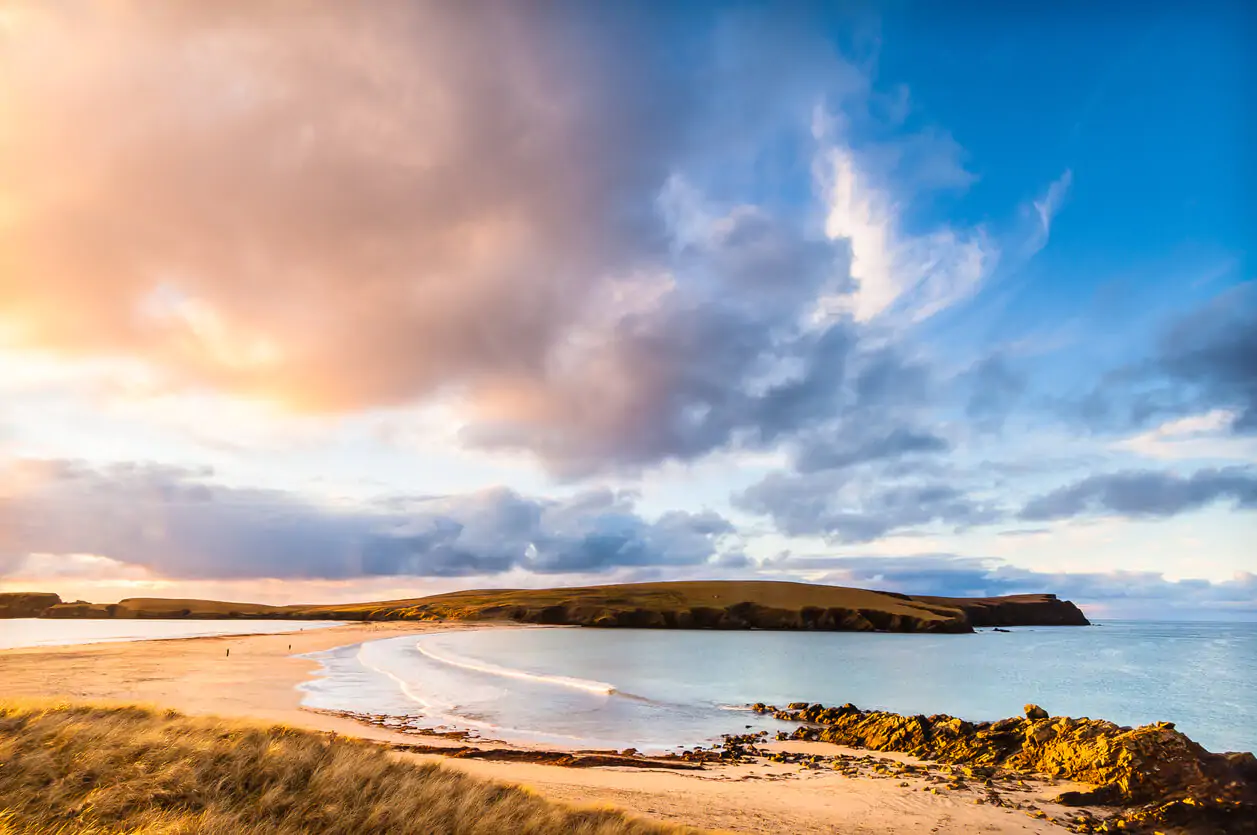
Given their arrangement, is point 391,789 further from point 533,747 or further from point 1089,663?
point 1089,663

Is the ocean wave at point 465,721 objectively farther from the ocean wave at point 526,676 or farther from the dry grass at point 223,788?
the dry grass at point 223,788

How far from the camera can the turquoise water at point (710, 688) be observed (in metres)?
33.8

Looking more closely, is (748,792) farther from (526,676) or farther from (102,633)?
(102,633)

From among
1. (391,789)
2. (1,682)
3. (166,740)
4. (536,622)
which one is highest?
(166,740)

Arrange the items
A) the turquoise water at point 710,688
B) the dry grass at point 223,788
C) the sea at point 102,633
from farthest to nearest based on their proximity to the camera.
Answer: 1. the sea at point 102,633
2. the turquoise water at point 710,688
3. the dry grass at point 223,788

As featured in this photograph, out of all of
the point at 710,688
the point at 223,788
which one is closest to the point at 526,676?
the point at 710,688

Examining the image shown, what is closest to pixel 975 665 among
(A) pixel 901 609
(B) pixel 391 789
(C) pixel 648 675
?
(C) pixel 648 675

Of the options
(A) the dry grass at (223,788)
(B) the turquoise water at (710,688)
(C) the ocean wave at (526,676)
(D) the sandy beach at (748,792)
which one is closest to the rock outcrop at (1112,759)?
(D) the sandy beach at (748,792)

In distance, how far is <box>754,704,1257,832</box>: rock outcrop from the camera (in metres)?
17.0

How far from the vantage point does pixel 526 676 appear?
53.9m

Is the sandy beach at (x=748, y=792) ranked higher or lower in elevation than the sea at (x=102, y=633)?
higher

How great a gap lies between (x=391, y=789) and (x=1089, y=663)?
9993 centimetres

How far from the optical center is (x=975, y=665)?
7656 centimetres

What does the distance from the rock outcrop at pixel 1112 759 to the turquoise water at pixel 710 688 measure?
9031mm
